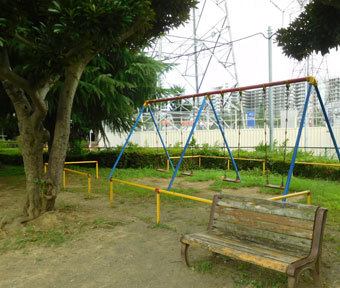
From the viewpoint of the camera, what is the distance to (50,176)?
218 inches

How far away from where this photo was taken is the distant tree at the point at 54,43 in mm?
3764

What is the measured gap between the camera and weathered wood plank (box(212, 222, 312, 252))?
3047mm

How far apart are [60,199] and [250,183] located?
536cm

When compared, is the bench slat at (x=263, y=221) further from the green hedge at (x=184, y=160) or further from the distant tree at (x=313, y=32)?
the green hedge at (x=184, y=160)

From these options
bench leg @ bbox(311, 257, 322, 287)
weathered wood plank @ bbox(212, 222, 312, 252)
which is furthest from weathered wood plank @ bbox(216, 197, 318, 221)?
bench leg @ bbox(311, 257, 322, 287)

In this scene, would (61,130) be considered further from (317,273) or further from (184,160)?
(184,160)

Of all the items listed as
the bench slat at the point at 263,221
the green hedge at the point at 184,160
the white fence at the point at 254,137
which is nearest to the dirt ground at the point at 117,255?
the bench slat at the point at 263,221

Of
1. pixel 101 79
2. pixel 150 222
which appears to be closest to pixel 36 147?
pixel 150 222

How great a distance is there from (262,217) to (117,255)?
1.87 metres

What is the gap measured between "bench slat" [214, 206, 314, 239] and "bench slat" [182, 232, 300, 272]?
21cm

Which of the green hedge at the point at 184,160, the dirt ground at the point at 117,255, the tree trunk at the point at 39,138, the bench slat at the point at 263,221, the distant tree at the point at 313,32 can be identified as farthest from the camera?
the green hedge at the point at 184,160

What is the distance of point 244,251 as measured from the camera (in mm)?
3084

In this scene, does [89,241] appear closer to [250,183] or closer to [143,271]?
[143,271]

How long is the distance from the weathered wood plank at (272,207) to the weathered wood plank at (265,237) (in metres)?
0.20
